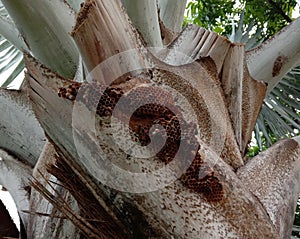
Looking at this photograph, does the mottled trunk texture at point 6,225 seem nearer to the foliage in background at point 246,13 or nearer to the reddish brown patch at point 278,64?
the reddish brown patch at point 278,64

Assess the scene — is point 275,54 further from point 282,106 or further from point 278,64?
point 282,106

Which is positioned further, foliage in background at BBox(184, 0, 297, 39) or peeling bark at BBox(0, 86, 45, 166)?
foliage in background at BBox(184, 0, 297, 39)

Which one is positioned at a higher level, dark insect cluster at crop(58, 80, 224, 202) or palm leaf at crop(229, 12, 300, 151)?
palm leaf at crop(229, 12, 300, 151)

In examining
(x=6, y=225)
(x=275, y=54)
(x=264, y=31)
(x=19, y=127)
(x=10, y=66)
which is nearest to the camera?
(x=6, y=225)

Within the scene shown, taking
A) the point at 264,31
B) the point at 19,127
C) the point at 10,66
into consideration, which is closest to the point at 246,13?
the point at 264,31

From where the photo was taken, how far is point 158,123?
0.67m

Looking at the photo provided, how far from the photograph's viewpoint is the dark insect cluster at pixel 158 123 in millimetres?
658

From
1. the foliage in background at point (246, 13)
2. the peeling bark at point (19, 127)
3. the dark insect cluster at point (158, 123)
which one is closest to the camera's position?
the dark insect cluster at point (158, 123)

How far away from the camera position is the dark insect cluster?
658mm

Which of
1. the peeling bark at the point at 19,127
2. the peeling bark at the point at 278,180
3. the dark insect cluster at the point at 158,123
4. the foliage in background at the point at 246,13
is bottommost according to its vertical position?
the peeling bark at the point at 19,127

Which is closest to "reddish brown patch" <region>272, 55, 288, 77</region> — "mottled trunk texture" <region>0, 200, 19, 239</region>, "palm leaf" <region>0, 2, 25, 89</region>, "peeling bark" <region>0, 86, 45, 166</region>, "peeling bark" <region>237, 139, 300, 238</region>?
"peeling bark" <region>237, 139, 300, 238</region>

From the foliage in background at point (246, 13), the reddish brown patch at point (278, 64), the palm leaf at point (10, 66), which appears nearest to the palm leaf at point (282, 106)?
the foliage in background at point (246, 13)

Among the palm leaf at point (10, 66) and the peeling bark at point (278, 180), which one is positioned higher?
the peeling bark at point (278, 180)

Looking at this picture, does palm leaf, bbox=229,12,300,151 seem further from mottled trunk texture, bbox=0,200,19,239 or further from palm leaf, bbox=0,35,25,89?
mottled trunk texture, bbox=0,200,19,239
